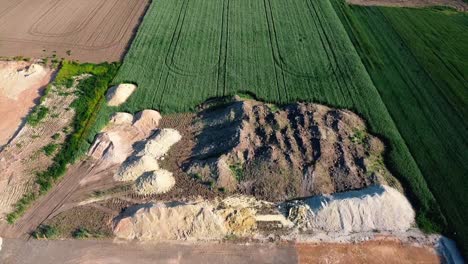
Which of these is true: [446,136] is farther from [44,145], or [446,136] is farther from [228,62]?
[44,145]

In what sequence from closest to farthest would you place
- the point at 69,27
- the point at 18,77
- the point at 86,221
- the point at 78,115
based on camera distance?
the point at 86,221
the point at 78,115
the point at 18,77
the point at 69,27

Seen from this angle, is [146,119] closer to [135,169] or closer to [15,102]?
[135,169]

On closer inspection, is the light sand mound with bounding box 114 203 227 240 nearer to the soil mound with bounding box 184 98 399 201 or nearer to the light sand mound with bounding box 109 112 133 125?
the soil mound with bounding box 184 98 399 201

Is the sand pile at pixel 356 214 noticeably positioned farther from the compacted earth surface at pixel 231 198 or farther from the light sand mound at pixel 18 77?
the light sand mound at pixel 18 77

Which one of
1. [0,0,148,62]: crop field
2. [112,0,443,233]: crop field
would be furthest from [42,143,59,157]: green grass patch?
[0,0,148,62]: crop field

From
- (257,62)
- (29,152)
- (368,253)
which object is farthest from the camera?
(257,62)

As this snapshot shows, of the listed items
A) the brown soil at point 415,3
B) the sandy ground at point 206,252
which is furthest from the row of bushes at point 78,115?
the brown soil at point 415,3

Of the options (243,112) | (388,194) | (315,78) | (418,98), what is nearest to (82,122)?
(243,112)

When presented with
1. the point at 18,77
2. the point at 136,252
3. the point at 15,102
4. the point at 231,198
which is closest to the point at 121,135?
the point at 136,252
